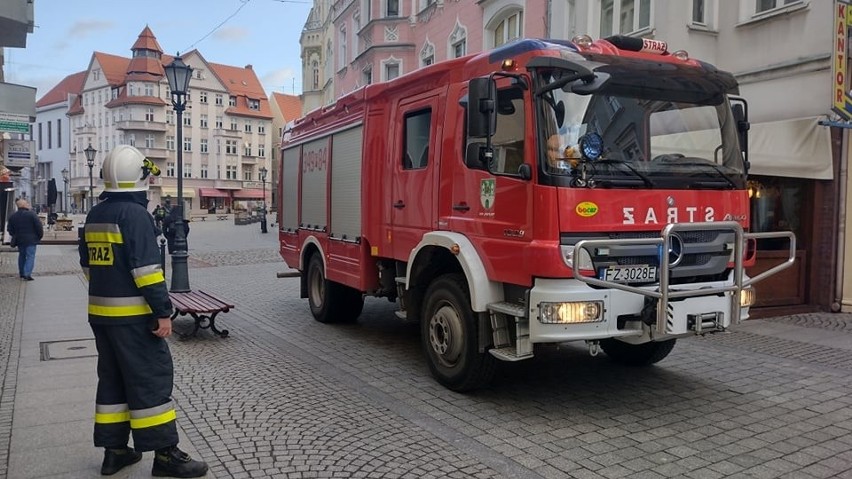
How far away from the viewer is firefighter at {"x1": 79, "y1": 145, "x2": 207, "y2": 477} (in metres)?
3.99

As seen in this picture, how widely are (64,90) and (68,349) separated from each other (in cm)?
10710

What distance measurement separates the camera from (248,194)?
88.9 meters

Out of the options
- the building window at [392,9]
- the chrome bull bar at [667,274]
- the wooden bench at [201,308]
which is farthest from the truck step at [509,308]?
the building window at [392,9]

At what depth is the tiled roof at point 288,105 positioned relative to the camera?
99.5 m

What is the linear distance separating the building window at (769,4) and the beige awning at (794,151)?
6.80 feet

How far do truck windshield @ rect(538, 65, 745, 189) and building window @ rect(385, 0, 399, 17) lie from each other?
2088 centimetres

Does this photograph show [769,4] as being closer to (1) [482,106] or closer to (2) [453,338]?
(1) [482,106]

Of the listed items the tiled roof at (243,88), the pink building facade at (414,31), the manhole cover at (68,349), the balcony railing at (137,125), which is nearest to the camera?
the manhole cover at (68,349)

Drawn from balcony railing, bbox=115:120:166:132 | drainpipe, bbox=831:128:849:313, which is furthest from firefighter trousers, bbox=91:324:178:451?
balcony railing, bbox=115:120:166:132

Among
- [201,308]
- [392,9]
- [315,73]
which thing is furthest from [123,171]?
[315,73]

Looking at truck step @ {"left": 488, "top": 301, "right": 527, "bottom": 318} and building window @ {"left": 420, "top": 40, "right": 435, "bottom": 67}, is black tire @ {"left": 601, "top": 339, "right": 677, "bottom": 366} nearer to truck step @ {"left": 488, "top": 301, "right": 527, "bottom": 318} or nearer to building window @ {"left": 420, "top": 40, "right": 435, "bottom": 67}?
truck step @ {"left": 488, "top": 301, "right": 527, "bottom": 318}

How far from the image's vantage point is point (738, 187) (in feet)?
18.7

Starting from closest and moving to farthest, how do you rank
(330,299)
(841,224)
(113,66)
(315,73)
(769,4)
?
(330,299), (841,224), (769,4), (315,73), (113,66)

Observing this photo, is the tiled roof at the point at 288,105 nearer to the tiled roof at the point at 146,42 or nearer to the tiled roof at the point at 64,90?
the tiled roof at the point at 146,42
